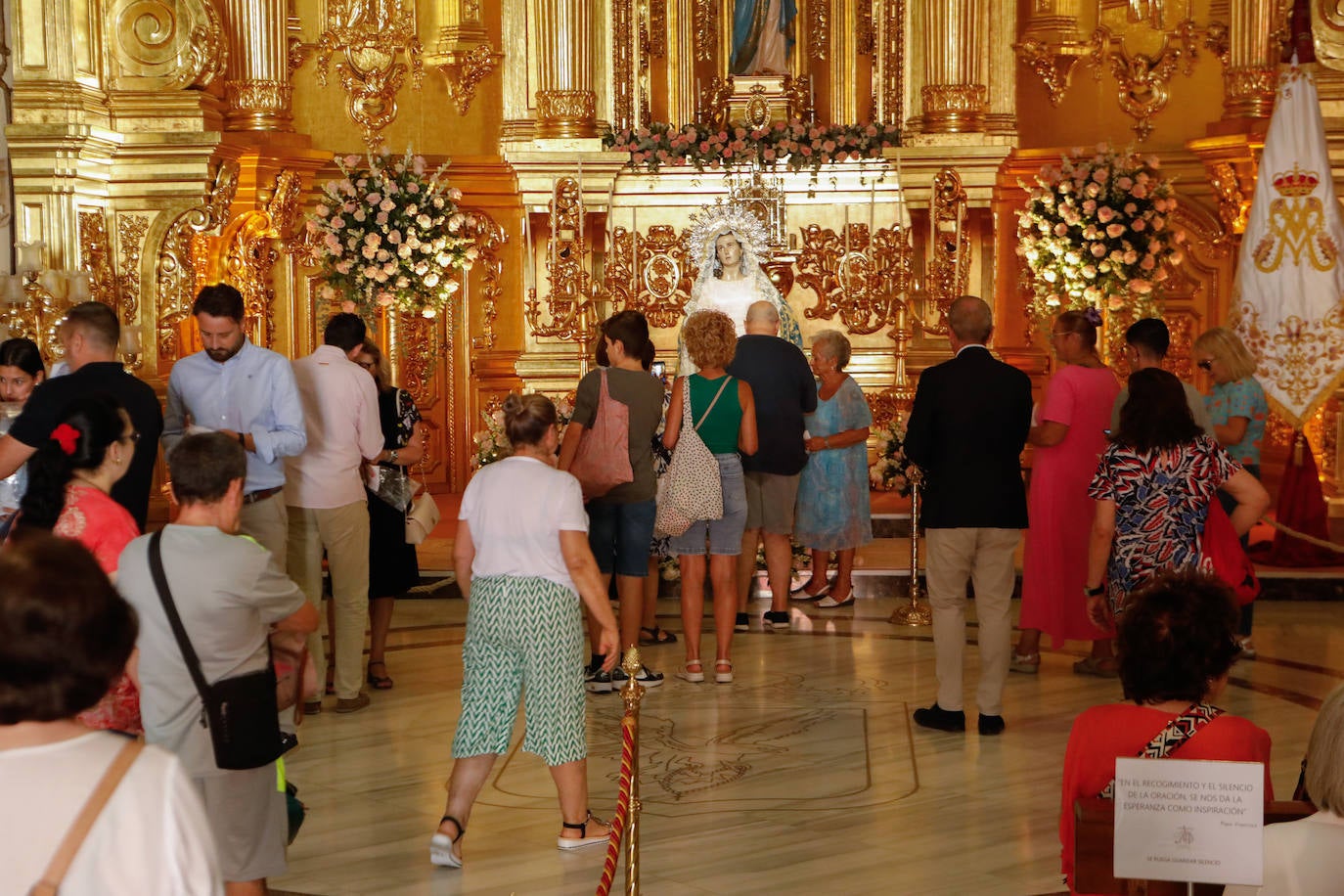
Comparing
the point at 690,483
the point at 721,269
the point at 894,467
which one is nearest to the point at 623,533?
the point at 690,483

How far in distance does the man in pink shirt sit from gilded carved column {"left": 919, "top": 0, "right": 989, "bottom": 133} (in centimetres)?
735

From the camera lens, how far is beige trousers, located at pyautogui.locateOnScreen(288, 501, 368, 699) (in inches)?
291

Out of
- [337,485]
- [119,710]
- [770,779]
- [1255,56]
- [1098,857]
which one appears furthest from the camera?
[1255,56]

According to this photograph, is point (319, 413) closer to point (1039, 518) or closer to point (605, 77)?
point (1039, 518)

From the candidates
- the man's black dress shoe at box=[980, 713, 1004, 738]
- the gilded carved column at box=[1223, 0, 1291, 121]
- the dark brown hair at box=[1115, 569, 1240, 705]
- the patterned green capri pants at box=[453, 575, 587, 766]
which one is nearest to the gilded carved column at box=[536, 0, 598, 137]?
the gilded carved column at box=[1223, 0, 1291, 121]

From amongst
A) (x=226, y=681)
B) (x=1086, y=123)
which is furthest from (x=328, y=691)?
(x=1086, y=123)

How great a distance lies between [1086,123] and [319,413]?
28.9ft

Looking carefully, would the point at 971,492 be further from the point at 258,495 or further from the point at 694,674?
the point at 258,495

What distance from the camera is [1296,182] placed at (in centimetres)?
1114

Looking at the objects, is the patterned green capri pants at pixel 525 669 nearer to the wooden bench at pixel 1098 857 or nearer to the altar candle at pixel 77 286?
the wooden bench at pixel 1098 857

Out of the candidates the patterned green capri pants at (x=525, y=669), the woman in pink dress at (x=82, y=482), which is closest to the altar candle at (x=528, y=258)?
the patterned green capri pants at (x=525, y=669)

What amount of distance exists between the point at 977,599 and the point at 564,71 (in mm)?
7962

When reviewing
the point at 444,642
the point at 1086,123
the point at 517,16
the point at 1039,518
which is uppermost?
the point at 517,16

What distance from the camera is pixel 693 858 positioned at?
544 centimetres
